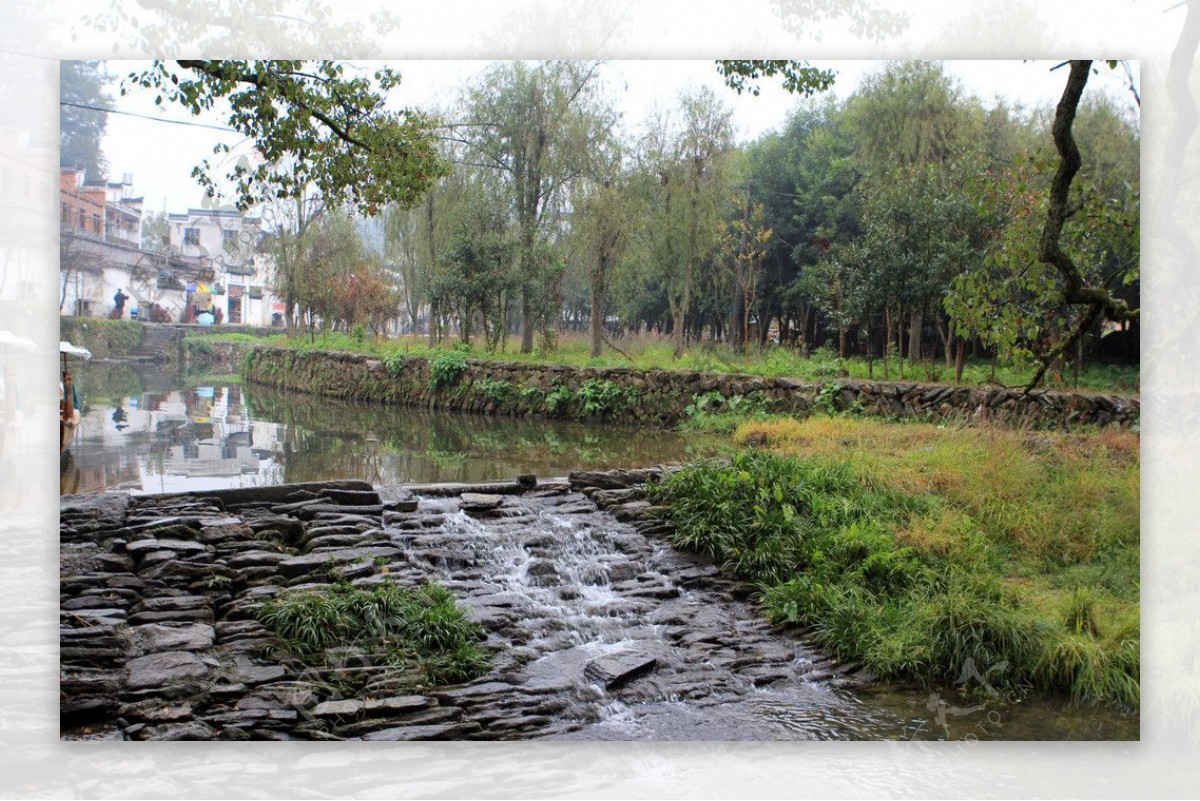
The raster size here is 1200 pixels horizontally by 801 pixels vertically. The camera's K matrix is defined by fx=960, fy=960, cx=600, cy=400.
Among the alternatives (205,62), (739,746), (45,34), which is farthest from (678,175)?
(45,34)

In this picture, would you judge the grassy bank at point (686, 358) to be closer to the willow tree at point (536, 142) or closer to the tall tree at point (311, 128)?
the willow tree at point (536, 142)

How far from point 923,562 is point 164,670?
141 inches

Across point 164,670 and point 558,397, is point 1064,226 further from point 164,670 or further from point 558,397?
point 164,670

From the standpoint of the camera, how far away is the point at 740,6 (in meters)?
4.98

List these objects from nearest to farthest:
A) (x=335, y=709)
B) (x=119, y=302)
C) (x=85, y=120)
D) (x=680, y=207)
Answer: (x=335, y=709)
(x=85, y=120)
(x=119, y=302)
(x=680, y=207)

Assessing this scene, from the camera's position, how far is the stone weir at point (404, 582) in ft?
13.8

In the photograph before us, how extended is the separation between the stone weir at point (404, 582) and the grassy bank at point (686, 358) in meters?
0.78

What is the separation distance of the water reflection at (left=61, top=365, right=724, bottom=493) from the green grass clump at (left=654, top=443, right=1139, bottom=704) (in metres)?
0.55

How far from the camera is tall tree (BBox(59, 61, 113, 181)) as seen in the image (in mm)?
4582

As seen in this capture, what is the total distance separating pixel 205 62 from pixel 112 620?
8.80 feet

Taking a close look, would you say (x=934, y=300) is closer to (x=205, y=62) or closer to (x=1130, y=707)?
(x=1130, y=707)

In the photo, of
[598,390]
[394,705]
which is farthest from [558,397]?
[394,705]

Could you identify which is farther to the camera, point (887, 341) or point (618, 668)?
point (887, 341)

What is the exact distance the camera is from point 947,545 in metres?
→ 4.78
